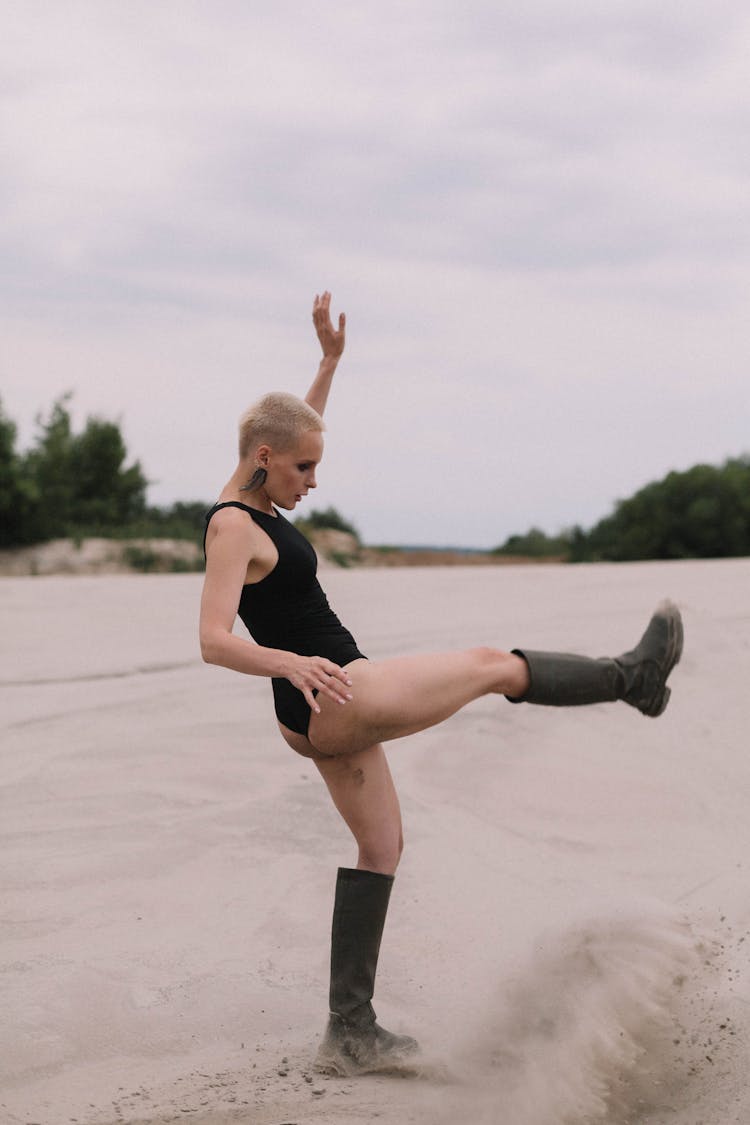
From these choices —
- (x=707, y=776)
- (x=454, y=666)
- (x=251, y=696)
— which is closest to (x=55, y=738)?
(x=251, y=696)

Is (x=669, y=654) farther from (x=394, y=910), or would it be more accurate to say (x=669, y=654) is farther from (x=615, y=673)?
(x=394, y=910)

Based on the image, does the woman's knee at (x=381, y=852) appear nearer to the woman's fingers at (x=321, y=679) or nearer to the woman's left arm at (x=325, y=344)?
the woman's fingers at (x=321, y=679)

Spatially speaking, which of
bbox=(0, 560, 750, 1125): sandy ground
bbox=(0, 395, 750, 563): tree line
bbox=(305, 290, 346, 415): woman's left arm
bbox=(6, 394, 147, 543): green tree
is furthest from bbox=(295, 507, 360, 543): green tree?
bbox=(305, 290, 346, 415): woman's left arm

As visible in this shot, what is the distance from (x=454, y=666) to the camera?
9.61 ft

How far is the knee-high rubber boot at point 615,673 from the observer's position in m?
3.05

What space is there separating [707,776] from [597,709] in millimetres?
1057

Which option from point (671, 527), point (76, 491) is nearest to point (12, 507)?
point (76, 491)

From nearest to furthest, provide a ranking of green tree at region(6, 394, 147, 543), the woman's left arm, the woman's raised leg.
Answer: the woman's raised leg
the woman's left arm
green tree at region(6, 394, 147, 543)

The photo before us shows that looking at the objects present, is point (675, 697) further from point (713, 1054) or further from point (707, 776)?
point (713, 1054)

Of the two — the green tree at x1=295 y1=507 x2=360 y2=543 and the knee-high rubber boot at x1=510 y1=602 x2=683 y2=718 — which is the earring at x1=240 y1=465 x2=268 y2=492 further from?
the green tree at x1=295 y1=507 x2=360 y2=543

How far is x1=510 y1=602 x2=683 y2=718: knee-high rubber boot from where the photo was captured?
10.0 feet

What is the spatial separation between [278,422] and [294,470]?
0.40 feet

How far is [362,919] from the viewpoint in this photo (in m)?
3.06

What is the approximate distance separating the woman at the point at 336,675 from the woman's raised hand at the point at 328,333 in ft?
2.70
